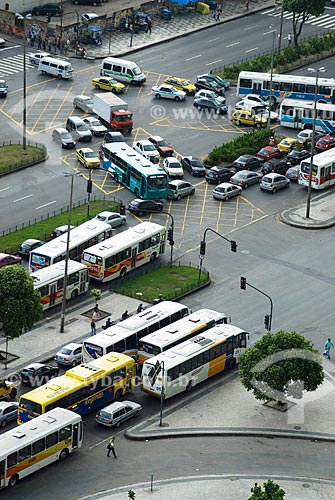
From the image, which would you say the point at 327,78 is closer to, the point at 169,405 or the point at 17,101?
the point at 17,101

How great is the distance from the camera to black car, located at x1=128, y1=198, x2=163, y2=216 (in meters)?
121

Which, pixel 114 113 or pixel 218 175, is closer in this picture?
pixel 218 175

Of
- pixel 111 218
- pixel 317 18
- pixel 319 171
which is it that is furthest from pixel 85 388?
pixel 317 18

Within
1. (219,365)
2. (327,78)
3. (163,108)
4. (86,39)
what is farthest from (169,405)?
(86,39)

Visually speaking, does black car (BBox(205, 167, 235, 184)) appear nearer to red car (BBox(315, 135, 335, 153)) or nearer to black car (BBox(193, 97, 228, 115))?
red car (BBox(315, 135, 335, 153))

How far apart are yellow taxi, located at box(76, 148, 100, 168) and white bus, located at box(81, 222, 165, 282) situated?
16323mm

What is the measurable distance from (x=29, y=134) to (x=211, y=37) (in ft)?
127

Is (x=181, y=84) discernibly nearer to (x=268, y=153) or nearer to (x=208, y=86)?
(x=208, y=86)

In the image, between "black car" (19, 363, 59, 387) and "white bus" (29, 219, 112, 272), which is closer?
"black car" (19, 363, 59, 387)

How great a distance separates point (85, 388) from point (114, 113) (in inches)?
2125

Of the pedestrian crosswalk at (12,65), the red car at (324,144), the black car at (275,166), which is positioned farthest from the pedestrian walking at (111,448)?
the pedestrian crosswalk at (12,65)

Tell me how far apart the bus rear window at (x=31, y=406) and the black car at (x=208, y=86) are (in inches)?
2752

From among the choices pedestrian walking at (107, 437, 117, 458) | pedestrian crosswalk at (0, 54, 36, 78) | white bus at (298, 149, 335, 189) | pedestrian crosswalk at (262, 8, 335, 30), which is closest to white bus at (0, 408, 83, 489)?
pedestrian walking at (107, 437, 117, 458)

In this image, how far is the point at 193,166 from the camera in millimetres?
130125
